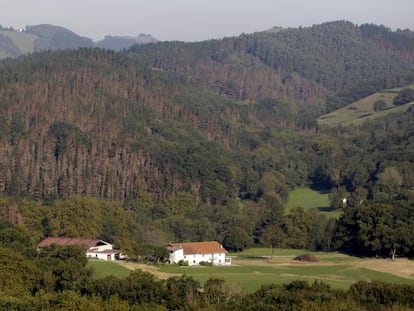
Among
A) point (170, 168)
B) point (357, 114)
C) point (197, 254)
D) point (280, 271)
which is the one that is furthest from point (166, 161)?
point (357, 114)

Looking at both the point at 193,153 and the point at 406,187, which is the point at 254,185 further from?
the point at 406,187

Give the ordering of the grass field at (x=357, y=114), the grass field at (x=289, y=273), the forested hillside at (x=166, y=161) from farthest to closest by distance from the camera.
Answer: the grass field at (x=357, y=114), the forested hillside at (x=166, y=161), the grass field at (x=289, y=273)

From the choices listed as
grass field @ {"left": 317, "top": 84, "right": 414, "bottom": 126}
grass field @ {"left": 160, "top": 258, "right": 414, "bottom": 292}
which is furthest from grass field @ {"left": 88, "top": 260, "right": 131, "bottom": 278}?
grass field @ {"left": 317, "top": 84, "right": 414, "bottom": 126}

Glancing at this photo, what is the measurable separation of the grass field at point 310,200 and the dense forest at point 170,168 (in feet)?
5.20

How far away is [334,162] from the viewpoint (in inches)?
5281

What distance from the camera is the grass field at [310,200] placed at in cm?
10975

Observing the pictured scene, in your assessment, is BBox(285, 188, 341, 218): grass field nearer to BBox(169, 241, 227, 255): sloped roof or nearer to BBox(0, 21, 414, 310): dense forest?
BBox(0, 21, 414, 310): dense forest

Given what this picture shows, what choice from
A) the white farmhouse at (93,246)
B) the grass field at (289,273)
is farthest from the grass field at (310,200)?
the white farmhouse at (93,246)

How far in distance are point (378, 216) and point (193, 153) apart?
51206 millimetres

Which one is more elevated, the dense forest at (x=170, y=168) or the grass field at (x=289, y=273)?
the dense forest at (x=170, y=168)

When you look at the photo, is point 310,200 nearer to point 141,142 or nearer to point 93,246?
point 141,142

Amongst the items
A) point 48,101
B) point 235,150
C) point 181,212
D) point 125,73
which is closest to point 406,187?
point 181,212

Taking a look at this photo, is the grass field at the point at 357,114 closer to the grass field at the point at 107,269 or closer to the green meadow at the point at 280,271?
the green meadow at the point at 280,271

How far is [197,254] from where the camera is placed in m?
76.2
